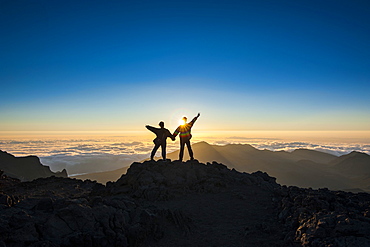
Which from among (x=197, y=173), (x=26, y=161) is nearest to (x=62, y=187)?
(x=197, y=173)

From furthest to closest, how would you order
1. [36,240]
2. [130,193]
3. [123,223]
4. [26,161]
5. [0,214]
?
[26,161] → [130,193] → [123,223] → [0,214] → [36,240]

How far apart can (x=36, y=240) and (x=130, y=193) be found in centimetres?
678

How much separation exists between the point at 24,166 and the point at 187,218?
76225 millimetres

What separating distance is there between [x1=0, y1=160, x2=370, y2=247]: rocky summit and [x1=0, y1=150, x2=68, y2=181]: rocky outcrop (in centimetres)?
6638

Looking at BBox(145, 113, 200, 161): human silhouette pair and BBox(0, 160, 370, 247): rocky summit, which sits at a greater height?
BBox(145, 113, 200, 161): human silhouette pair

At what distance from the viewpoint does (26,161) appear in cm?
6994

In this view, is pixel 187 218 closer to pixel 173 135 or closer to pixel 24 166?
pixel 173 135

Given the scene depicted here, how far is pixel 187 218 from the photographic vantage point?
965 cm

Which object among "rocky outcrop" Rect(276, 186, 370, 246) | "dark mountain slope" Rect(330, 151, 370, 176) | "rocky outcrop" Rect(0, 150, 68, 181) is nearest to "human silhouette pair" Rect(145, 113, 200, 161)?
"rocky outcrop" Rect(276, 186, 370, 246)

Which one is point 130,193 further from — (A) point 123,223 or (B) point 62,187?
(B) point 62,187

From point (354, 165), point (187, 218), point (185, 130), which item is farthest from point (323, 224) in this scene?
point (354, 165)

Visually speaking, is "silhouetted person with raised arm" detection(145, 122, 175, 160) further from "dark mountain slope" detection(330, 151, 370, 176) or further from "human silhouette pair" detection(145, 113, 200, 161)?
"dark mountain slope" detection(330, 151, 370, 176)

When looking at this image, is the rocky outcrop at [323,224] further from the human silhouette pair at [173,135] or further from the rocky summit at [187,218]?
the human silhouette pair at [173,135]

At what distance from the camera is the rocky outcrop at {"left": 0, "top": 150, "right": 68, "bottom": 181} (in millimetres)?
64250
